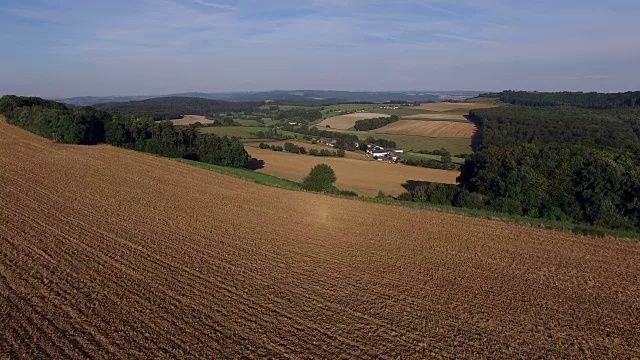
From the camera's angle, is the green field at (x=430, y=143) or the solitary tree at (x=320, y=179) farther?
the green field at (x=430, y=143)

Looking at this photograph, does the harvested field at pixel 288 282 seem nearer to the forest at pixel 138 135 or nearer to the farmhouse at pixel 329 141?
the forest at pixel 138 135

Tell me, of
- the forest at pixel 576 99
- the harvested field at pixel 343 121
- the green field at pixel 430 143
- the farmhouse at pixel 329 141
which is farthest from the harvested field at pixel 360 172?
the forest at pixel 576 99

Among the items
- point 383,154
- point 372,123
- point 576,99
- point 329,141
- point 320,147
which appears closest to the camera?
point 383,154

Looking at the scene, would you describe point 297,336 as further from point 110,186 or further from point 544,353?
point 110,186

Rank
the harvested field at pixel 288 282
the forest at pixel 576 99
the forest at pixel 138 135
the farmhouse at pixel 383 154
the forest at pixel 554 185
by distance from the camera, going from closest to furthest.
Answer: the harvested field at pixel 288 282
the forest at pixel 554 185
the forest at pixel 138 135
the farmhouse at pixel 383 154
the forest at pixel 576 99

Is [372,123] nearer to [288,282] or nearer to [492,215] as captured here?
[492,215]

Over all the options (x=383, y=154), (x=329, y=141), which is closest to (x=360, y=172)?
(x=383, y=154)
